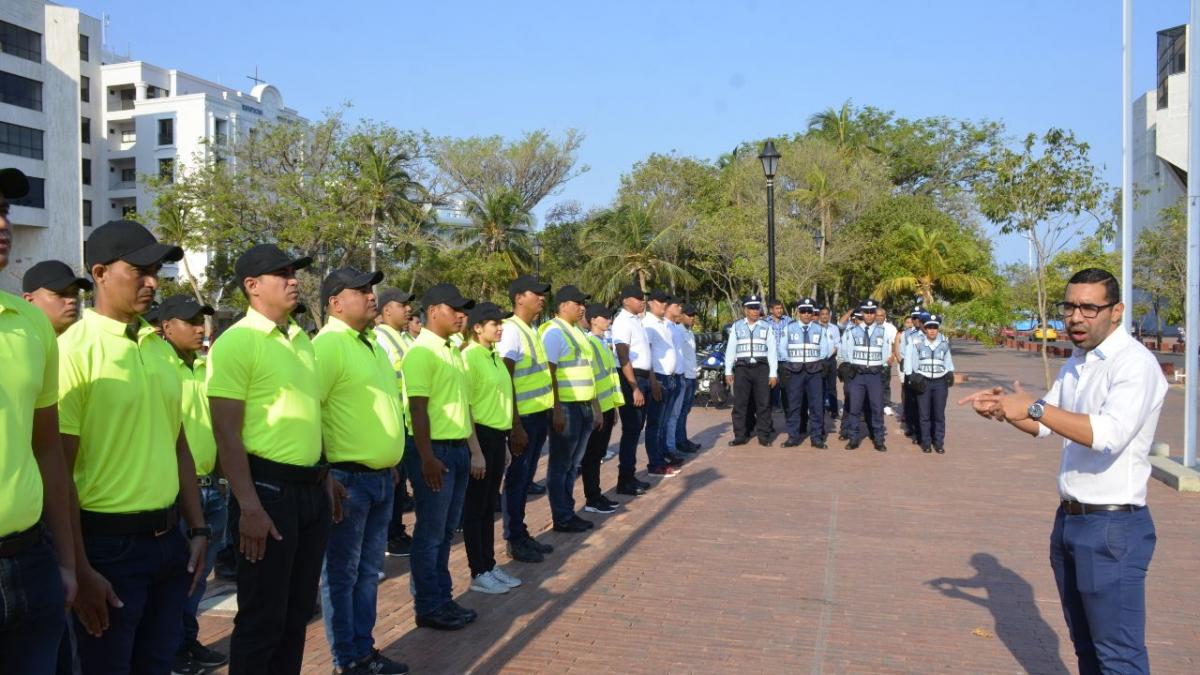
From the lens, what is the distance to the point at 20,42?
4491 cm

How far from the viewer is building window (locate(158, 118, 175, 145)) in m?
56.5

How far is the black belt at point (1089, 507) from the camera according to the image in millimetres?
3816

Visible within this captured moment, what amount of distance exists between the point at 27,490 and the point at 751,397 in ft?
39.5

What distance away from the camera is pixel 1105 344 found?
3.92 m

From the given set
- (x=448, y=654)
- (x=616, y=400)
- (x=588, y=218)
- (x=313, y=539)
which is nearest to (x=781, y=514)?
(x=616, y=400)

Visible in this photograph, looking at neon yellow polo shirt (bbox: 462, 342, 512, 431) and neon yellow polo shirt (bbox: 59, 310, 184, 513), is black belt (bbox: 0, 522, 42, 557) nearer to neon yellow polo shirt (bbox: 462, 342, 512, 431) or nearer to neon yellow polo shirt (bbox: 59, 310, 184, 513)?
neon yellow polo shirt (bbox: 59, 310, 184, 513)

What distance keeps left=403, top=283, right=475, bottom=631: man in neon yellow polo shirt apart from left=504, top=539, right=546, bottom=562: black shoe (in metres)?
1.41

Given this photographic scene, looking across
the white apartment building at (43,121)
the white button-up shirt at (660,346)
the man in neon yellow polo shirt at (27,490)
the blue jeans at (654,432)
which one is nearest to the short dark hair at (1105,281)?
the man in neon yellow polo shirt at (27,490)

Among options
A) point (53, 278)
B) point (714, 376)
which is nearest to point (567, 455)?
point (53, 278)

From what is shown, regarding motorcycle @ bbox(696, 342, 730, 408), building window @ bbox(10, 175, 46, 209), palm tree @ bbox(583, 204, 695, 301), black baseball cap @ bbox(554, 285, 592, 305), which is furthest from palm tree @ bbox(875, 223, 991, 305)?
building window @ bbox(10, 175, 46, 209)

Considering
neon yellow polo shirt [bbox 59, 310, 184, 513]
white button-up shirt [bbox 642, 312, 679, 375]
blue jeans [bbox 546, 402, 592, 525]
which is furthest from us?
white button-up shirt [bbox 642, 312, 679, 375]

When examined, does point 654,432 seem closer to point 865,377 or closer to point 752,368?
point 752,368

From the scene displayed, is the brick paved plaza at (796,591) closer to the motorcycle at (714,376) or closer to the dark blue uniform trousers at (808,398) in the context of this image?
the dark blue uniform trousers at (808,398)

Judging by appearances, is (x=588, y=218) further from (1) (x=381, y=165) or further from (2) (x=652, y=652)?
(2) (x=652, y=652)
